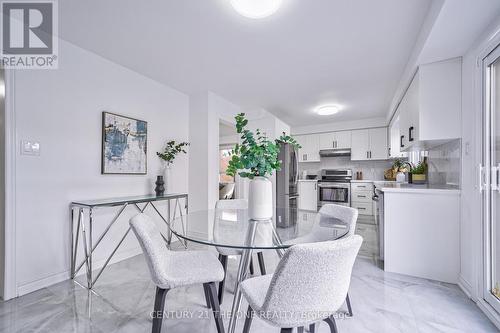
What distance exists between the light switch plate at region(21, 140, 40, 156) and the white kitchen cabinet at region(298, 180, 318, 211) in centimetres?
499

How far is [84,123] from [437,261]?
3833 mm

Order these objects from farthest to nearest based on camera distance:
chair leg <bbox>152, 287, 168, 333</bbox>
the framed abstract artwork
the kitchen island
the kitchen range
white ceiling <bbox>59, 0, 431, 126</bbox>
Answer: the kitchen range < the framed abstract artwork < the kitchen island < white ceiling <bbox>59, 0, 431, 126</bbox> < chair leg <bbox>152, 287, 168, 333</bbox>

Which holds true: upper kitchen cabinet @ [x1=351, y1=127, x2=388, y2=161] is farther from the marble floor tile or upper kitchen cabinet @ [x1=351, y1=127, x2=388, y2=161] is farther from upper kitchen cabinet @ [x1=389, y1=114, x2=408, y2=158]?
the marble floor tile

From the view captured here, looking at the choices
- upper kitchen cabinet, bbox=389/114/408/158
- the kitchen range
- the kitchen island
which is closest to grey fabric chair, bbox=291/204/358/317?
the kitchen island

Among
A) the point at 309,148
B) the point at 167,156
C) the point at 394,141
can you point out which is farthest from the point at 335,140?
the point at 167,156

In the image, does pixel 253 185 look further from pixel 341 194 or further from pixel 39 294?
pixel 341 194

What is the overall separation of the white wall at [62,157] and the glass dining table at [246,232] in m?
1.33

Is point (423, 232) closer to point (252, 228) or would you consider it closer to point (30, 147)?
point (252, 228)

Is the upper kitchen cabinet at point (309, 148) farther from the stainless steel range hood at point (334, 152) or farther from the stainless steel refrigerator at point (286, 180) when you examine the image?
the stainless steel refrigerator at point (286, 180)

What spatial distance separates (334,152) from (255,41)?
13.5 ft

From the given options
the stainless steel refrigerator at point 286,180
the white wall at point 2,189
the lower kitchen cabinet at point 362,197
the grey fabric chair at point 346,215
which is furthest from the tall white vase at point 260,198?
the lower kitchen cabinet at point 362,197

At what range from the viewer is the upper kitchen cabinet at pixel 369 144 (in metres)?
5.32

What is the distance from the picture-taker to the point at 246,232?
4.91 feet

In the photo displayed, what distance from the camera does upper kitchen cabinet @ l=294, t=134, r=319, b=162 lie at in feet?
19.9
